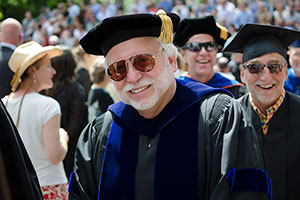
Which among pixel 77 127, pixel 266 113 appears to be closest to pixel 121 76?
pixel 266 113

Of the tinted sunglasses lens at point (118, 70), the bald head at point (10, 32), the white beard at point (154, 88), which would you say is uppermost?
the bald head at point (10, 32)

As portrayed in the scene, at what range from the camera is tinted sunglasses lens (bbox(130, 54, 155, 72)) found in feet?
7.78

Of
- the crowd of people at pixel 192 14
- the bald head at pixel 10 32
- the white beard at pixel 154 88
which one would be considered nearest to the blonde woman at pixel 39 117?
the white beard at pixel 154 88

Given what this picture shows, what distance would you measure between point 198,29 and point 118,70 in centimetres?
226

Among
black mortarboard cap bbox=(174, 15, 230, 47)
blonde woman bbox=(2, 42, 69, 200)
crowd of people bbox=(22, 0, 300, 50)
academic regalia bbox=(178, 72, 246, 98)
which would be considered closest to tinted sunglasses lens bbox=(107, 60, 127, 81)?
blonde woman bbox=(2, 42, 69, 200)

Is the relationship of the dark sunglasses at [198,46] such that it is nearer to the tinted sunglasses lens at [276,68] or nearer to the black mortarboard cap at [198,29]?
the black mortarboard cap at [198,29]

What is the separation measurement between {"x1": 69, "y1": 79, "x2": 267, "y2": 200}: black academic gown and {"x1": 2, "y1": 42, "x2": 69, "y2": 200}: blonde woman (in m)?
1.07

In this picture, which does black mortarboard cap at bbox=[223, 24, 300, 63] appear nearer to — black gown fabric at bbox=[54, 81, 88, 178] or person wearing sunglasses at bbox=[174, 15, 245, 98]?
person wearing sunglasses at bbox=[174, 15, 245, 98]

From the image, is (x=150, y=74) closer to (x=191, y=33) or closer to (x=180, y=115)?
(x=180, y=115)

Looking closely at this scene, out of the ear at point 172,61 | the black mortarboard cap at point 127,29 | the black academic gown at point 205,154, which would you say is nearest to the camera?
the black academic gown at point 205,154

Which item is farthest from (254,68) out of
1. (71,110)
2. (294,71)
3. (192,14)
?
(192,14)

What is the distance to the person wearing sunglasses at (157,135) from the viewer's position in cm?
215

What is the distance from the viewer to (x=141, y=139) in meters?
2.38

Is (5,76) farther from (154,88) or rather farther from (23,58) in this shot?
(154,88)
